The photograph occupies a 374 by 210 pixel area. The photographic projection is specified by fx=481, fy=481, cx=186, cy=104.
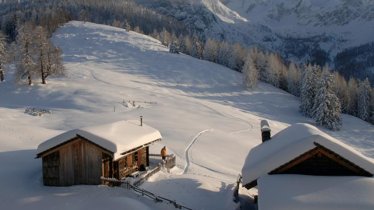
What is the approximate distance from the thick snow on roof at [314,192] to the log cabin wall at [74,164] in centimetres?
1017

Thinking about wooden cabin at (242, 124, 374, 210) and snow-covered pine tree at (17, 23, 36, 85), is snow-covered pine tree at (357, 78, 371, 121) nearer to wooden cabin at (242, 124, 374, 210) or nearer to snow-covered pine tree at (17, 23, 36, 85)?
snow-covered pine tree at (17, 23, 36, 85)

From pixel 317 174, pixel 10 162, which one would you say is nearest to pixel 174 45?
pixel 10 162

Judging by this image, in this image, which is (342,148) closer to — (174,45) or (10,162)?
(10,162)

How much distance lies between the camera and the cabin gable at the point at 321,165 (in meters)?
20.9

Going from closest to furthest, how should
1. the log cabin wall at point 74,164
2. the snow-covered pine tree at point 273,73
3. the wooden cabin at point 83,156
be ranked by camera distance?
the wooden cabin at point 83,156 → the log cabin wall at point 74,164 → the snow-covered pine tree at point 273,73

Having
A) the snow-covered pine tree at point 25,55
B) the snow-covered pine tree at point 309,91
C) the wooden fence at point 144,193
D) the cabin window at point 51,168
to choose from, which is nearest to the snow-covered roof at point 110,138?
the cabin window at point 51,168

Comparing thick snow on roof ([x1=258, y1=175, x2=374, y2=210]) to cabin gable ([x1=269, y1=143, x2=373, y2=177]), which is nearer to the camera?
thick snow on roof ([x1=258, y1=175, x2=374, y2=210])

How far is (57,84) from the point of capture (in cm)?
6944

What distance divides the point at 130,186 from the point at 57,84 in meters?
46.6

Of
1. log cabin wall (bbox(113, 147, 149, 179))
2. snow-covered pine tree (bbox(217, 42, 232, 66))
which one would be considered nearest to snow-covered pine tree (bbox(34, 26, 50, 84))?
log cabin wall (bbox(113, 147, 149, 179))

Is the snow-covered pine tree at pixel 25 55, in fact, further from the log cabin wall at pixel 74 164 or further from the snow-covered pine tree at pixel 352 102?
the snow-covered pine tree at pixel 352 102

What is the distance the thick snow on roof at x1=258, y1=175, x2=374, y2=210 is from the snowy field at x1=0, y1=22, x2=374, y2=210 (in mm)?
5096

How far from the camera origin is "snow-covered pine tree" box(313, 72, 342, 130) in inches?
3201

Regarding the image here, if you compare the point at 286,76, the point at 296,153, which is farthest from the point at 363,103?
the point at 296,153
